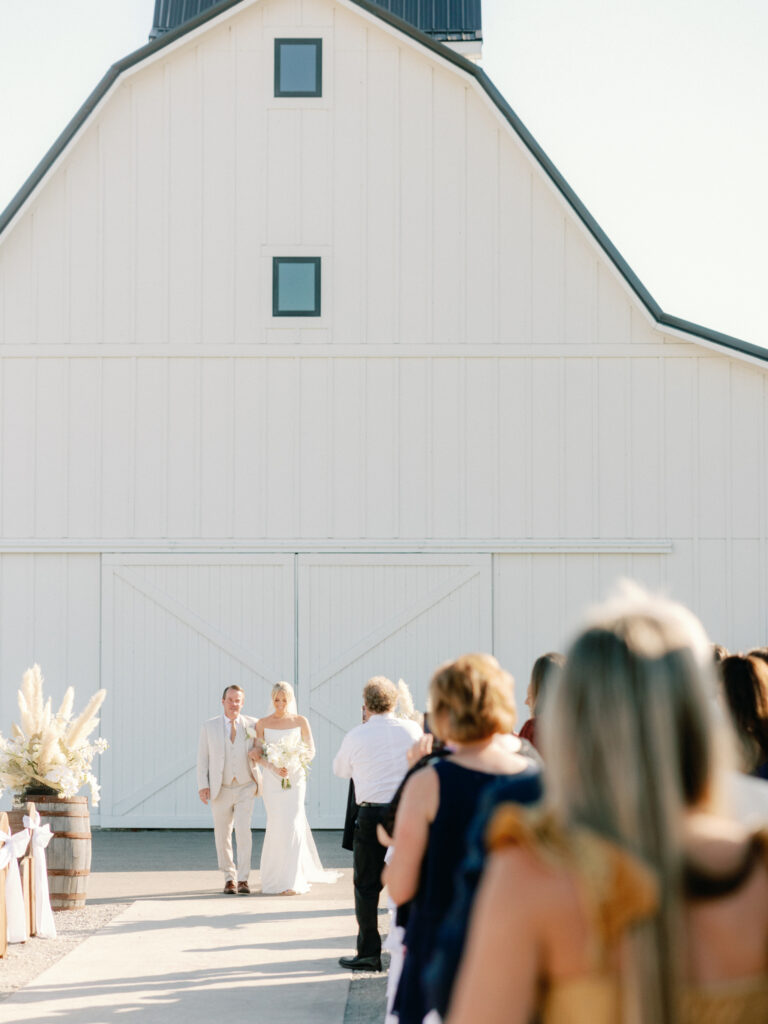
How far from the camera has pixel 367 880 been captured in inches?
334

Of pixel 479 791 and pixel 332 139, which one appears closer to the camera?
pixel 479 791

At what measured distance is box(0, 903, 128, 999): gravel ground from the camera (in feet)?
27.2

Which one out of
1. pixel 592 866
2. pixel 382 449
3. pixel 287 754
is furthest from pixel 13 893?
pixel 592 866

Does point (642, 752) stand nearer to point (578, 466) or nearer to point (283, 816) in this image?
point (283, 816)

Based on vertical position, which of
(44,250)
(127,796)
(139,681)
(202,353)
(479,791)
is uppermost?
(44,250)

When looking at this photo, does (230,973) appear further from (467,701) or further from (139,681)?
(139,681)

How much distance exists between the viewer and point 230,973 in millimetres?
8500

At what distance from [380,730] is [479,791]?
407cm

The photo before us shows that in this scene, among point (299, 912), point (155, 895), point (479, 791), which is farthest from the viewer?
point (155, 895)

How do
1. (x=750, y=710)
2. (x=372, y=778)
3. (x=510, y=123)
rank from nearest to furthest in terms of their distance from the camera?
(x=750, y=710) → (x=372, y=778) → (x=510, y=123)

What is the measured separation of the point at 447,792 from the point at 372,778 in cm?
412

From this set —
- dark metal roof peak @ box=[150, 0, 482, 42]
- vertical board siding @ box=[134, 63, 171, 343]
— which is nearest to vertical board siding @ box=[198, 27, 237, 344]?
vertical board siding @ box=[134, 63, 171, 343]

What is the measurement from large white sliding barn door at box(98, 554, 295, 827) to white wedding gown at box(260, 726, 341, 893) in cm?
375

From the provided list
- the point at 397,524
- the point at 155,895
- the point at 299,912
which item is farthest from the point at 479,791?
the point at 397,524
